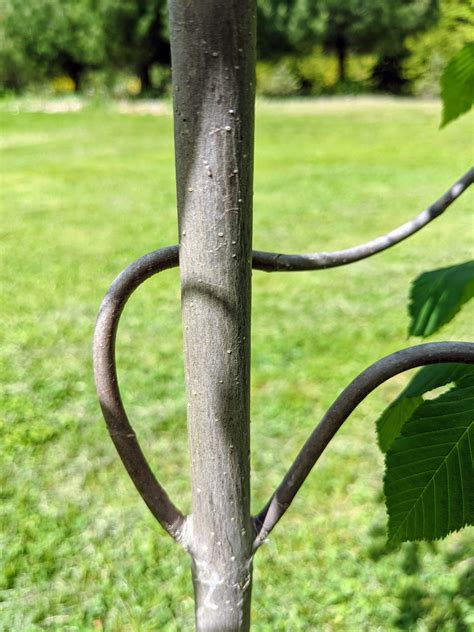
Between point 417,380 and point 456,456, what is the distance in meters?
0.21

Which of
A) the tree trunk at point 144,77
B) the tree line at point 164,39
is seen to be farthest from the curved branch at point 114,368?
the tree trunk at point 144,77

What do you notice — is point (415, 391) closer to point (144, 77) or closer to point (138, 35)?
point (138, 35)

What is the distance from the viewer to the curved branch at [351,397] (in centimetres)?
64

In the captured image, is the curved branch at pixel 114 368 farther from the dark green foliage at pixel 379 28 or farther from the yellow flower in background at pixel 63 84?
the yellow flower in background at pixel 63 84

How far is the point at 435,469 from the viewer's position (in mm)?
675

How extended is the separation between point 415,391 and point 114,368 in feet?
1.27

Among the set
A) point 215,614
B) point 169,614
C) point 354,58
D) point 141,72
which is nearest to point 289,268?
point 215,614

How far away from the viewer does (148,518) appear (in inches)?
93.5

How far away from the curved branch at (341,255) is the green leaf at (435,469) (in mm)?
221

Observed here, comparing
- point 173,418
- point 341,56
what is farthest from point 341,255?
point 341,56

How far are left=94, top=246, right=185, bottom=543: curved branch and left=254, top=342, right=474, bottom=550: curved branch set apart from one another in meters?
0.13

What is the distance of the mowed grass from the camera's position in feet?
6.58

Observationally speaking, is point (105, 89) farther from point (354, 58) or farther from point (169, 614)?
point (169, 614)

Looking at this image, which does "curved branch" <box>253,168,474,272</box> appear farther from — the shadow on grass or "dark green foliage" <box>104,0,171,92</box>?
"dark green foliage" <box>104,0,171,92</box>
